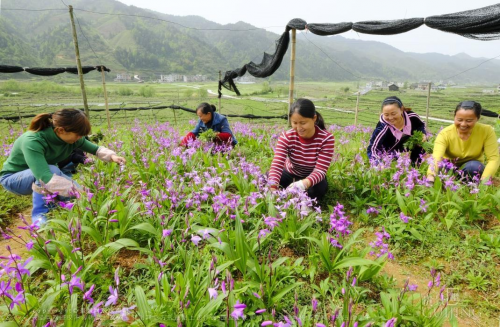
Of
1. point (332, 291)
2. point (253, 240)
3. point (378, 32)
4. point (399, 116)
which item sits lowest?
point (332, 291)

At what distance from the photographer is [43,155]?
3182 millimetres

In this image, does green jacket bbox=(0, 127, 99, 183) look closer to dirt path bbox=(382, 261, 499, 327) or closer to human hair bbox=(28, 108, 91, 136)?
human hair bbox=(28, 108, 91, 136)

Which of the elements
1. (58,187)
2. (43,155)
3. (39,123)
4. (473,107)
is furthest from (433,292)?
(39,123)

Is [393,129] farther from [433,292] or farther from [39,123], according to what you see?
[39,123]

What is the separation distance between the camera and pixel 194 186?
337 cm

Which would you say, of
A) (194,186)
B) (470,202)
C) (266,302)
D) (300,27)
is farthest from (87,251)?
(300,27)

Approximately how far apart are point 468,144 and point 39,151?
18.5 ft

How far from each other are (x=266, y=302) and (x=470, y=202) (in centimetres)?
266

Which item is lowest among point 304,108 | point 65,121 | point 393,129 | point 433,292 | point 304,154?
point 433,292

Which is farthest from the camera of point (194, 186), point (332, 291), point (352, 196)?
point (352, 196)

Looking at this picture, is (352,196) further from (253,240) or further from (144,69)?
(144,69)

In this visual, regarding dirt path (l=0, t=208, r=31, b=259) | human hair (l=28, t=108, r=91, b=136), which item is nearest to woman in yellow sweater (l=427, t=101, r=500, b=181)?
human hair (l=28, t=108, r=91, b=136)

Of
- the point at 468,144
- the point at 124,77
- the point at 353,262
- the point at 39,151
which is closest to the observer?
the point at 353,262

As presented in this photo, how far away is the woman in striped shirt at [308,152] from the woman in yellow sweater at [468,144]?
56.0 inches
